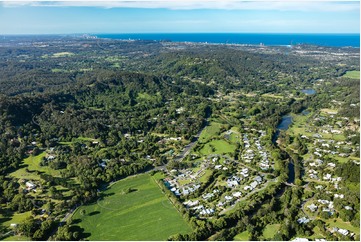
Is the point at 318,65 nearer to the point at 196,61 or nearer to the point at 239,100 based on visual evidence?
the point at 196,61

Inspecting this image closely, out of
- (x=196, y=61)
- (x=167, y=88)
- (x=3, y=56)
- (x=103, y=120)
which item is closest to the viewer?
(x=103, y=120)

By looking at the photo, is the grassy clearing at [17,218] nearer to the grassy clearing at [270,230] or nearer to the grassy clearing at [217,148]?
the grassy clearing at [270,230]

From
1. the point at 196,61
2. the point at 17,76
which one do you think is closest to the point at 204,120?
the point at 196,61

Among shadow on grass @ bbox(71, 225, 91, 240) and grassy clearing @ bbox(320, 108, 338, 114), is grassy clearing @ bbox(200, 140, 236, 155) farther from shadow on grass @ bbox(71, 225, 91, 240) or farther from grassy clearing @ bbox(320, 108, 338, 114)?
grassy clearing @ bbox(320, 108, 338, 114)

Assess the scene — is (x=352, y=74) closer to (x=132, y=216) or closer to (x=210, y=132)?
(x=210, y=132)

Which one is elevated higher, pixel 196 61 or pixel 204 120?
pixel 196 61

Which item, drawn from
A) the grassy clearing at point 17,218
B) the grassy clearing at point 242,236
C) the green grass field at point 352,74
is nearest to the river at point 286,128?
the grassy clearing at point 242,236
